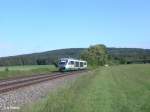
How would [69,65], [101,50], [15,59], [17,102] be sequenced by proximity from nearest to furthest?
[17,102] → [69,65] → [15,59] → [101,50]

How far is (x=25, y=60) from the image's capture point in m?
143

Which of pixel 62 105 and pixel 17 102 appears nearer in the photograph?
pixel 62 105

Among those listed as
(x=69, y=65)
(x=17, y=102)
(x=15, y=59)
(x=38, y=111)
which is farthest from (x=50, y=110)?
(x=15, y=59)

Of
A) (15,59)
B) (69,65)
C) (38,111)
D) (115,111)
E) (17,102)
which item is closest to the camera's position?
(115,111)

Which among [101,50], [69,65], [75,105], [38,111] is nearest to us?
[38,111]

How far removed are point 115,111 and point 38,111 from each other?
2747 millimetres

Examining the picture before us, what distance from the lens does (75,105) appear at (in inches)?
645

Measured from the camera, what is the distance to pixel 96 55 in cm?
18050

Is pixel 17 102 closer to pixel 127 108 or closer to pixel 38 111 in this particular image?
pixel 38 111

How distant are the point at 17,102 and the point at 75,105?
4.11 meters

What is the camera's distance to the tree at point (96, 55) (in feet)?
575

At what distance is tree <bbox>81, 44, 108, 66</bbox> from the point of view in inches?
6898

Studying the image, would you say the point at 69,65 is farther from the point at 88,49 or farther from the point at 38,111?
the point at 88,49

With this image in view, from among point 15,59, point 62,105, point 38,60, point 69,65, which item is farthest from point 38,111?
point 38,60
